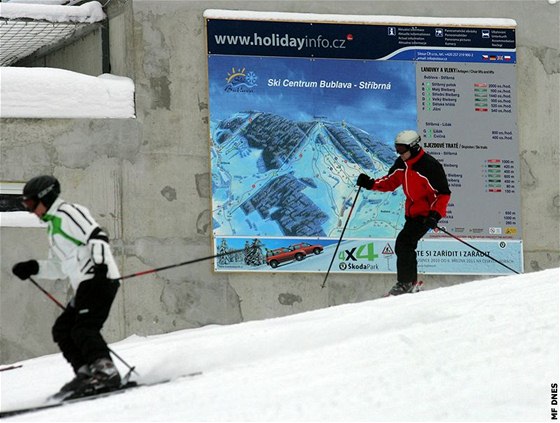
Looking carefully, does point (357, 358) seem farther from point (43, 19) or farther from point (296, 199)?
point (43, 19)

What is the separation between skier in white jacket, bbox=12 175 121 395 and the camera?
9.84m

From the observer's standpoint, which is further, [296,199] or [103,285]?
[296,199]

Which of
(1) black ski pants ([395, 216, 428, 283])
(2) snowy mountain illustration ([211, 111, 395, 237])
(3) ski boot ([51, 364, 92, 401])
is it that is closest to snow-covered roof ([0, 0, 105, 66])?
(2) snowy mountain illustration ([211, 111, 395, 237])

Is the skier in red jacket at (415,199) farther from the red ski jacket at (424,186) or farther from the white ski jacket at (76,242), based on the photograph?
the white ski jacket at (76,242)

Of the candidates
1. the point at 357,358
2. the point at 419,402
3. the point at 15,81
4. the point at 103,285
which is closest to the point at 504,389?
the point at 419,402

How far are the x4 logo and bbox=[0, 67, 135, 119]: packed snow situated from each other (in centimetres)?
302

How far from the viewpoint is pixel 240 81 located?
1658cm

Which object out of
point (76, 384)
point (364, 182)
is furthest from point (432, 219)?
point (76, 384)

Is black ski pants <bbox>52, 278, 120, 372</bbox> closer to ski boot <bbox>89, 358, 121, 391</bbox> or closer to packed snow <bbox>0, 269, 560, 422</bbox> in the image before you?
ski boot <bbox>89, 358, 121, 391</bbox>

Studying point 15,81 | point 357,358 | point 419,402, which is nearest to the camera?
point 419,402

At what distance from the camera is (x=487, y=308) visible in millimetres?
10469

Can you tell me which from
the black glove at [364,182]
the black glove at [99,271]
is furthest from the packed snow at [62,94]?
the black glove at [99,271]

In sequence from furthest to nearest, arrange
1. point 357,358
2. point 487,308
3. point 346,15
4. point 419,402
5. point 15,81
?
point 346,15 → point 15,81 → point 487,308 → point 357,358 → point 419,402

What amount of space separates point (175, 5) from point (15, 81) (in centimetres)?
213
